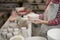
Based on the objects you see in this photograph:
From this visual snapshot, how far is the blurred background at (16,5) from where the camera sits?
3.69m

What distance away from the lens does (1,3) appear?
3936 millimetres

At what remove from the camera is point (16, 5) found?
384 centimetres

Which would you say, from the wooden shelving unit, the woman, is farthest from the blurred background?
the woman

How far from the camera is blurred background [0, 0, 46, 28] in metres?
3.69

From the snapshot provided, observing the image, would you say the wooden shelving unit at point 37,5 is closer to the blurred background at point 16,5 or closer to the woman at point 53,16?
the blurred background at point 16,5

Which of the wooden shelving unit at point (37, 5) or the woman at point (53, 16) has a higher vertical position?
the woman at point (53, 16)

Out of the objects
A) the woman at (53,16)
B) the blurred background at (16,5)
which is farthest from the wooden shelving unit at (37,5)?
the woman at (53,16)

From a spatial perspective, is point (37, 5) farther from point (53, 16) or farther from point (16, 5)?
point (53, 16)

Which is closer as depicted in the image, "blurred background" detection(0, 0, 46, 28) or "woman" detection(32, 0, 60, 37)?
"woman" detection(32, 0, 60, 37)

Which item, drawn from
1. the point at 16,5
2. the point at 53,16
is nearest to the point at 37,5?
the point at 16,5

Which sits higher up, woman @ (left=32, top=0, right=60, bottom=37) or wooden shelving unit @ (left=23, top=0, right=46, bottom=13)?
woman @ (left=32, top=0, right=60, bottom=37)

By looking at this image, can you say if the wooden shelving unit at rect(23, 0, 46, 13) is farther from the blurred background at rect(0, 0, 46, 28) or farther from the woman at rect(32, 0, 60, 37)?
the woman at rect(32, 0, 60, 37)

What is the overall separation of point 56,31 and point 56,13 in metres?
0.22

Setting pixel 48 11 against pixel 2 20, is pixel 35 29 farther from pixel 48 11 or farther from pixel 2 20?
pixel 2 20
